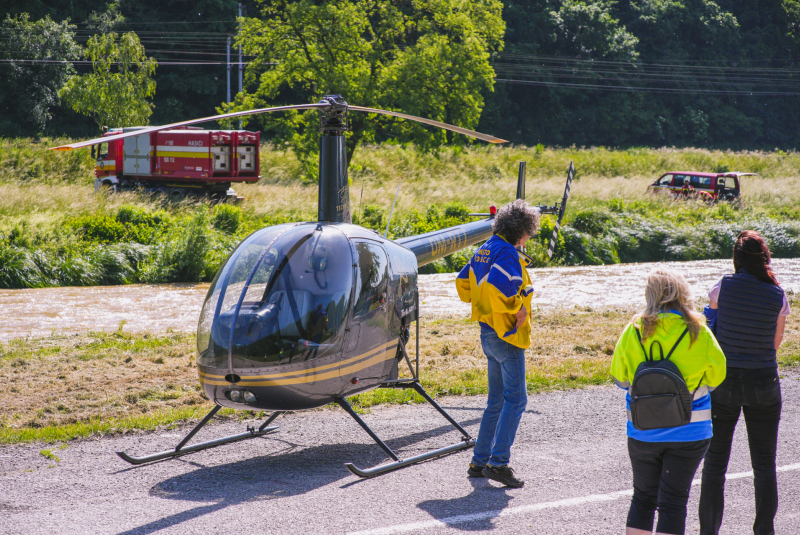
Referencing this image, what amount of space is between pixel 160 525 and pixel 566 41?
6147 cm

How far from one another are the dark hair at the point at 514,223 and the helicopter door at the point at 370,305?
99cm

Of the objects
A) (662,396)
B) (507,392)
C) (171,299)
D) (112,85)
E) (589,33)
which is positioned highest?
(589,33)

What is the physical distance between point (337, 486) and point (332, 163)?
2.54 meters

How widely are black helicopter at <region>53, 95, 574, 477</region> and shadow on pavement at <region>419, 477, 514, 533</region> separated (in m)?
0.57

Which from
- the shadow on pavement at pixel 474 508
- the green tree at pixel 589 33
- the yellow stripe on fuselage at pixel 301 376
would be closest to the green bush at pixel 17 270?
the yellow stripe on fuselage at pixel 301 376

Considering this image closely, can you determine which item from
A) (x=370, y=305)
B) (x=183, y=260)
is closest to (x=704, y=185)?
(x=183, y=260)

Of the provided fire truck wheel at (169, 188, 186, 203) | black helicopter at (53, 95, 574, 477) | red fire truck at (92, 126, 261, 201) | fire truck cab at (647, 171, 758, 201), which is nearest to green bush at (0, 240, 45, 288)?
fire truck wheel at (169, 188, 186, 203)

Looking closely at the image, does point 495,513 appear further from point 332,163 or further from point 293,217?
point 293,217

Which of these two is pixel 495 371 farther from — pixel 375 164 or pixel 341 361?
pixel 375 164

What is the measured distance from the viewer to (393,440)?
18.6 ft

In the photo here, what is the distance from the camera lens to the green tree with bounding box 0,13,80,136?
40844 mm

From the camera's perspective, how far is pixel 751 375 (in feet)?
12.1

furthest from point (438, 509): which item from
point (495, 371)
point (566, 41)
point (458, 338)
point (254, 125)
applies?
point (566, 41)

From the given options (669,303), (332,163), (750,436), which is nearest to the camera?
(669,303)
